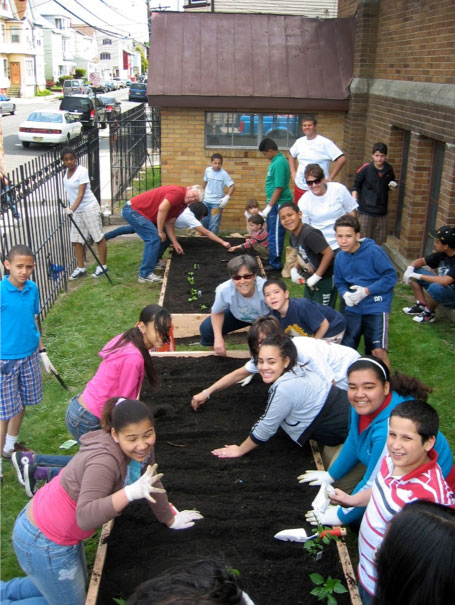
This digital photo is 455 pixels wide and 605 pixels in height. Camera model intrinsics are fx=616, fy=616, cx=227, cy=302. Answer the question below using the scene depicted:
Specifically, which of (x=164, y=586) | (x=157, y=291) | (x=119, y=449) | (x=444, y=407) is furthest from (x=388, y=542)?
(x=157, y=291)

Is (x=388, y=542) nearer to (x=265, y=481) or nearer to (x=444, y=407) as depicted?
(x=265, y=481)

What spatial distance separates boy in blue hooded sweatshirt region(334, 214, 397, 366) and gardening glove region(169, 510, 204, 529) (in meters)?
2.40

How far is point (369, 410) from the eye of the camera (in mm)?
3412

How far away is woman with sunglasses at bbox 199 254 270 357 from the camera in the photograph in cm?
525

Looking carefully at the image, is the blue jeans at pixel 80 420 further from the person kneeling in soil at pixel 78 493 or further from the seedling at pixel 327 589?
the seedling at pixel 327 589

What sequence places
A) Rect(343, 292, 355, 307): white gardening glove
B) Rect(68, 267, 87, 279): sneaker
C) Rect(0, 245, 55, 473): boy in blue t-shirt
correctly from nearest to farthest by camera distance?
Rect(0, 245, 55, 473): boy in blue t-shirt → Rect(343, 292, 355, 307): white gardening glove → Rect(68, 267, 87, 279): sneaker

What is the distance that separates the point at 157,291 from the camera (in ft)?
29.2

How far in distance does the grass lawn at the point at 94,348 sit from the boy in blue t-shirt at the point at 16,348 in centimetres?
31

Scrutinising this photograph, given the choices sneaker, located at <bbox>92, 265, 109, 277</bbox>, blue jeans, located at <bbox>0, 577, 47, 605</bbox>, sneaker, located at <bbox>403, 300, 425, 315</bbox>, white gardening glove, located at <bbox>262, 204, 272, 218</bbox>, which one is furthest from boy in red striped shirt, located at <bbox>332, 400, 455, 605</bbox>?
sneaker, located at <bbox>92, 265, 109, 277</bbox>

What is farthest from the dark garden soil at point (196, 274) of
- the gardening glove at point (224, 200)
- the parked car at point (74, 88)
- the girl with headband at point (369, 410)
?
the parked car at point (74, 88)

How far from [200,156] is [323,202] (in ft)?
17.4

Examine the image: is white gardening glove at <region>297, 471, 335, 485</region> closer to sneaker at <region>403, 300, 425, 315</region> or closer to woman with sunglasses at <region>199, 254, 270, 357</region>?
woman with sunglasses at <region>199, 254, 270, 357</region>

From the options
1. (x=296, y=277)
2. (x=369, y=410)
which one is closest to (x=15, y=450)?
(x=369, y=410)

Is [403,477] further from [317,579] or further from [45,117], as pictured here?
[45,117]
